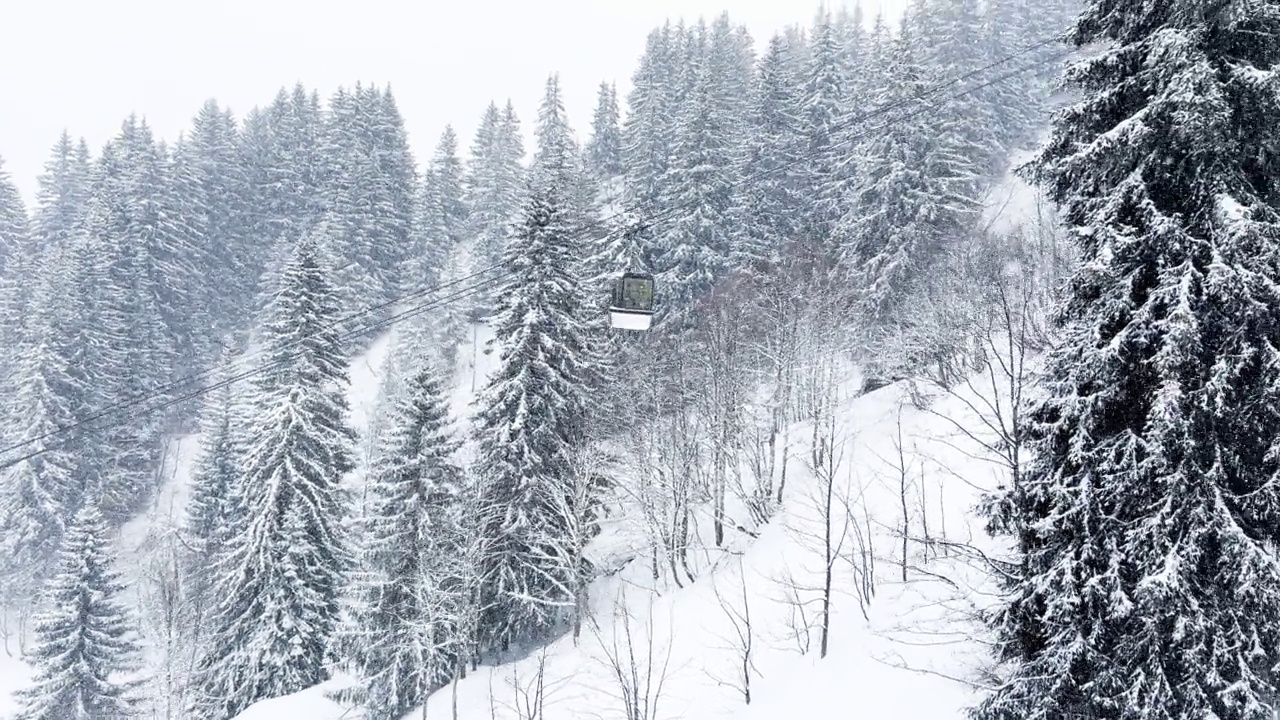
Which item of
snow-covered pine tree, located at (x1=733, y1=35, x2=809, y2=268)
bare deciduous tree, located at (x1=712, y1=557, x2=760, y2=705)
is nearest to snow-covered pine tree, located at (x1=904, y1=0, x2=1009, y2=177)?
snow-covered pine tree, located at (x1=733, y1=35, x2=809, y2=268)

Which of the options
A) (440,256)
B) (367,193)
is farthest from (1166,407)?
(367,193)

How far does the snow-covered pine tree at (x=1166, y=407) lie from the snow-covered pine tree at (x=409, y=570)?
706 inches

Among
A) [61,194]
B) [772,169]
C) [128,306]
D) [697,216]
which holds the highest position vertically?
[61,194]

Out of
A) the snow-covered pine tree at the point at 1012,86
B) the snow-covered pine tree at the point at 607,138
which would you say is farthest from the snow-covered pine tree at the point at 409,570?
the snow-covered pine tree at the point at 607,138

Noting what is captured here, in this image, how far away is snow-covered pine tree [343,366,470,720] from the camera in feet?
76.8

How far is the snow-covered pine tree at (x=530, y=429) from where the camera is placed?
24.8m

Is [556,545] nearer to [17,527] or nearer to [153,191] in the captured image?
[17,527]

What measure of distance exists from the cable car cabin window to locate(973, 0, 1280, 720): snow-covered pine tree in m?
10.2

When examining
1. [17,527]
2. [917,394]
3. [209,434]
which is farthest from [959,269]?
[17,527]

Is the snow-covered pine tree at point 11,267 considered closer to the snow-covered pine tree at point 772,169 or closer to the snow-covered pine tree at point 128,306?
the snow-covered pine tree at point 128,306

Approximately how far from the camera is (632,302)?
1778 cm

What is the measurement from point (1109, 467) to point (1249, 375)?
143cm

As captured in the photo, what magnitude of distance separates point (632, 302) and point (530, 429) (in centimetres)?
904

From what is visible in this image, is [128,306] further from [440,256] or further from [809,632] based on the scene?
[809,632]
